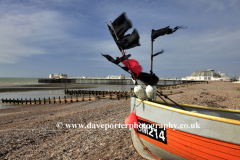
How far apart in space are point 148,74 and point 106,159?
308 cm

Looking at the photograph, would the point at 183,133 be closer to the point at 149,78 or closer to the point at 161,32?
the point at 149,78

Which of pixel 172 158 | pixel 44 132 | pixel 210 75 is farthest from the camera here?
pixel 210 75

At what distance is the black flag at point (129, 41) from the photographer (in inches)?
162

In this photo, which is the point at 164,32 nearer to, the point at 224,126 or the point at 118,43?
the point at 118,43

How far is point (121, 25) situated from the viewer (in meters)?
4.36

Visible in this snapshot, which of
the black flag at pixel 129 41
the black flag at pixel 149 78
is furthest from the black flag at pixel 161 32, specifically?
the black flag at pixel 149 78

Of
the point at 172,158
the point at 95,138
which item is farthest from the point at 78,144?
the point at 172,158

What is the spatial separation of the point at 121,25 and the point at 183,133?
3421mm

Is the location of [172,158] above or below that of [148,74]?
below

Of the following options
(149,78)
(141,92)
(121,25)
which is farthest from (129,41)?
(141,92)

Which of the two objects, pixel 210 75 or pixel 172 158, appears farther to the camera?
pixel 210 75

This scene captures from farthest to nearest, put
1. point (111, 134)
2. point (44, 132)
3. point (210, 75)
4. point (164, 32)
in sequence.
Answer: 1. point (210, 75)
2. point (44, 132)
3. point (111, 134)
4. point (164, 32)

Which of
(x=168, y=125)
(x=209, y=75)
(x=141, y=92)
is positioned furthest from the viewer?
(x=209, y=75)

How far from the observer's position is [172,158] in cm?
367
